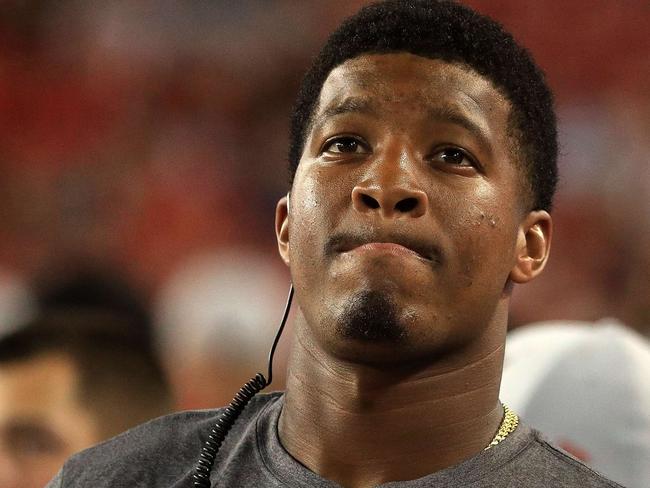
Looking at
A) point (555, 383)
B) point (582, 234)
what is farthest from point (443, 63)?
point (582, 234)

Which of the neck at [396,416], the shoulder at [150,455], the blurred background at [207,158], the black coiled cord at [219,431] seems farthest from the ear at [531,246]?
the blurred background at [207,158]

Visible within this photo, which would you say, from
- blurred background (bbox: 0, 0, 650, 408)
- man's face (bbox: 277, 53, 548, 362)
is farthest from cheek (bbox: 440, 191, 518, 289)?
blurred background (bbox: 0, 0, 650, 408)

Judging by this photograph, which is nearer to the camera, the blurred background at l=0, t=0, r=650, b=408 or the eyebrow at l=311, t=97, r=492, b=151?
the eyebrow at l=311, t=97, r=492, b=151

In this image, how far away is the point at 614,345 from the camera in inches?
107

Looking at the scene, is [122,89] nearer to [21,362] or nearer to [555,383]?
[21,362]

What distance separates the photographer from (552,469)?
5.64ft

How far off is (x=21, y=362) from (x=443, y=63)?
7.26ft

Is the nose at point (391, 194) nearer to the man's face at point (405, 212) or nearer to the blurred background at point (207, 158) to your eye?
the man's face at point (405, 212)

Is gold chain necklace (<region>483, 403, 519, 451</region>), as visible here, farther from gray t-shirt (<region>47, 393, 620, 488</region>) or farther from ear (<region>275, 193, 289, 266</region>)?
ear (<region>275, 193, 289, 266</region>)

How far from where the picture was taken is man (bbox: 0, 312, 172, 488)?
3350mm

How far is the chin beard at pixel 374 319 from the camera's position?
1600 mm

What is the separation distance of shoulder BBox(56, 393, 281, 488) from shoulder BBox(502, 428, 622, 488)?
18.9 inches

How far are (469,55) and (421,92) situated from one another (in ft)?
0.43

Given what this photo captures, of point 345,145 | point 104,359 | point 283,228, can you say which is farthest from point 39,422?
point 345,145
